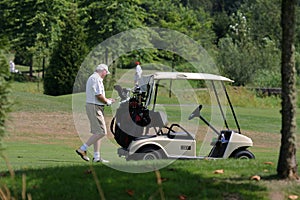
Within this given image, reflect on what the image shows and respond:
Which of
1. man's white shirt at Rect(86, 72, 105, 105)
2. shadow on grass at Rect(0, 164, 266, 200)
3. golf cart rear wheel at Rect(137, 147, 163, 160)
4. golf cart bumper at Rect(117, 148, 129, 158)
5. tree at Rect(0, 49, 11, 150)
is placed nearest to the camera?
shadow on grass at Rect(0, 164, 266, 200)

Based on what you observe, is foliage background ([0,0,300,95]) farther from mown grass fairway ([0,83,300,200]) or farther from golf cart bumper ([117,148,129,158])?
golf cart bumper ([117,148,129,158])

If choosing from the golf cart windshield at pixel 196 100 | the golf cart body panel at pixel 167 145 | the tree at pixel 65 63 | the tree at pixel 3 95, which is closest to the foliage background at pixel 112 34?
the tree at pixel 65 63

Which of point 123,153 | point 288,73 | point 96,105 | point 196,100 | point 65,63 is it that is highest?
point 288,73

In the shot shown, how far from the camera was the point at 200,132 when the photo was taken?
20.2 m

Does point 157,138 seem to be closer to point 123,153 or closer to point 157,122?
point 157,122

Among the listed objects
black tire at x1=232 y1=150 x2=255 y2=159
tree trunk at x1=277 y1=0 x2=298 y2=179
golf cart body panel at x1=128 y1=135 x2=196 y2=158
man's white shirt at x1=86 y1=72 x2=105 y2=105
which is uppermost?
tree trunk at x1=277 y1=0 x2=298 y2=179

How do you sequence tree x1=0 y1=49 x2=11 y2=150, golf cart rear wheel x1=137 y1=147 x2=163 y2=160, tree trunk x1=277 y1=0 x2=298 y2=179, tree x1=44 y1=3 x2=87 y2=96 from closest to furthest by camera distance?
tree trunk x1=277 y1=0 x2=298 y2=179 → tree x1=0 y1=49 x2=11 y2=150 → golf cart rear wheel x1=137 y1=147 x2=163 y2=160 → tree x1=44 y1=3 x2=87 y2=96

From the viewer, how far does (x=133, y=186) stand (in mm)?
7910

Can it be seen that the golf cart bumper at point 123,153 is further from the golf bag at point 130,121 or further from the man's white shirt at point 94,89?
the man's white shirt at point 94,89

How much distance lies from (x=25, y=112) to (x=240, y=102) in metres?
11.3

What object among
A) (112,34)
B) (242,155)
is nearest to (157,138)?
(242,155)

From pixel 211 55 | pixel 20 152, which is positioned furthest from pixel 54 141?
pixel 211 55

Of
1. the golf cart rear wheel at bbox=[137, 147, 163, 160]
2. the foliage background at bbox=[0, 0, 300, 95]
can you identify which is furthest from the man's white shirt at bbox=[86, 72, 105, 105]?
the foliage background at bbox=[0, 0, 300, 95]

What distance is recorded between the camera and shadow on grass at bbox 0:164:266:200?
300 inches
